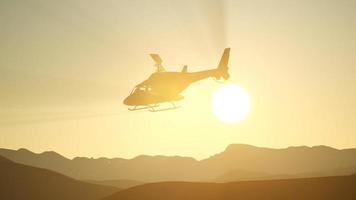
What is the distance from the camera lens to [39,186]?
10600cm

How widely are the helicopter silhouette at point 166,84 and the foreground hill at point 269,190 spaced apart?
520 inches

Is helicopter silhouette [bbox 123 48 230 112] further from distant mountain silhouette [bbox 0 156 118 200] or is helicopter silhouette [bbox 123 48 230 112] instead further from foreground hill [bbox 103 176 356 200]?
distant mountain silhouette [bbox 0 156 118 200]

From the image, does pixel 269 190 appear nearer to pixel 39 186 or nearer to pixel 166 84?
pixel 166 84

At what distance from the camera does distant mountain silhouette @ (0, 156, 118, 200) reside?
102m

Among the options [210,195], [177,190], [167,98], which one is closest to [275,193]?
[210,195]

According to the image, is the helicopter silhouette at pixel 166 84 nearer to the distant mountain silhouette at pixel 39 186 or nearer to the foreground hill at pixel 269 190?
the foreground hill at pixel 269 190

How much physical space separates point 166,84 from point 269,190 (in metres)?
16.4

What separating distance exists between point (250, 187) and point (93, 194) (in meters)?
64.0

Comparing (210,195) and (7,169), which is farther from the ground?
(7,169)

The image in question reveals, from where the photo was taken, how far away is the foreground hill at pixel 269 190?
46.9m

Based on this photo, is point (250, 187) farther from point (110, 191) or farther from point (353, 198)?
point (110, 191)

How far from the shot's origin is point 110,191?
109812 mm

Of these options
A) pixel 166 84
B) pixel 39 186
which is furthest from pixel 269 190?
pixel 39 186

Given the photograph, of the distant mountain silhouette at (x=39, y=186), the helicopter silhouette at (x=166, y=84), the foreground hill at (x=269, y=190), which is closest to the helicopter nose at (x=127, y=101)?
the helicopter silhouette at (x=166, y=84)
